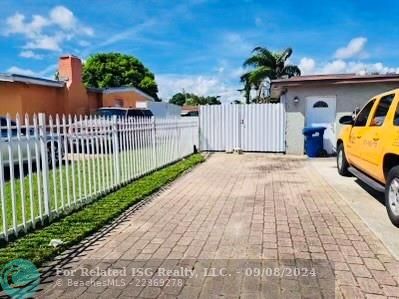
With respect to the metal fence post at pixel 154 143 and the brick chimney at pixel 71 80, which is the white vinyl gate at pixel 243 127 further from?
the brick chimney at pixel 71 80

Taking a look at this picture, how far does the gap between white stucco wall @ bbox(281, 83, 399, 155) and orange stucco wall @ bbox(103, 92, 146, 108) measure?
12.6m

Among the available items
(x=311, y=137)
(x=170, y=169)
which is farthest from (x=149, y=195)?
(x=311, y=137)

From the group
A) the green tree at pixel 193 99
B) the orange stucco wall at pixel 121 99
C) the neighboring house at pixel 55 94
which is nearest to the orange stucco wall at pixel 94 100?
the neighboring house at pixel 55 94

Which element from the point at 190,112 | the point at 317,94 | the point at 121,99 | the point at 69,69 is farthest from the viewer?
the point at 190,112

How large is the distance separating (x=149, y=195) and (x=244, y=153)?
839 cm

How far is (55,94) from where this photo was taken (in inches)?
A: 702

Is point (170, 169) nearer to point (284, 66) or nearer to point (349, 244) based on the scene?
point (349, 244)

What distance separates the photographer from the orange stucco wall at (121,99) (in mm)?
22516

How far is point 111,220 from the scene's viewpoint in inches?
219

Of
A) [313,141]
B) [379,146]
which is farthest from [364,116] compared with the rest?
[313,141]

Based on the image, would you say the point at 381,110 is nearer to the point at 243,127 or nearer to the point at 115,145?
the point at 115,145

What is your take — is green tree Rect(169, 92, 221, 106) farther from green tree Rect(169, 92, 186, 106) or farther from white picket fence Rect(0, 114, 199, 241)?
white picket fence Rect(0, 114, 199, 241)

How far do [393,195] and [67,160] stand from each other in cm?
520

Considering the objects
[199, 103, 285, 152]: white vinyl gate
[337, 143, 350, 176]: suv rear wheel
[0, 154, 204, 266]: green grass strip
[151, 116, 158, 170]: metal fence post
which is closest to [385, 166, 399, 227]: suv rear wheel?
[337, 143, 350, 176]: suv rear wheel
